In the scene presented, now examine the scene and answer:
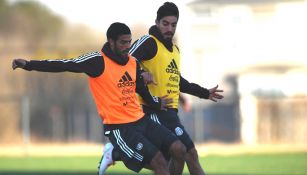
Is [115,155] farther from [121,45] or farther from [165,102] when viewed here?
[121,45]

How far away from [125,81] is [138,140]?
72cm

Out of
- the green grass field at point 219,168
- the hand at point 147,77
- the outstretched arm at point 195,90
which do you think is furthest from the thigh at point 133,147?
the green grass field at point 219,168

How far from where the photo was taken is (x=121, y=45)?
35.6 feet

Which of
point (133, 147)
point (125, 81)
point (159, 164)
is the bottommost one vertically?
point (159, 164)

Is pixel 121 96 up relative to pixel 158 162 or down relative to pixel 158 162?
up

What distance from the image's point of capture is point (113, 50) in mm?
10930

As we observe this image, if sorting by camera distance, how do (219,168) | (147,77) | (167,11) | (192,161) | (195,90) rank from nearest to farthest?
(147,77), (167,11), (192,161), (195,90), (219,168)

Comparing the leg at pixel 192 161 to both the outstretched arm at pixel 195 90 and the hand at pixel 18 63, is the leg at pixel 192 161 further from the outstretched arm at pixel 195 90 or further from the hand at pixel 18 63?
the hand at pixel 18 63

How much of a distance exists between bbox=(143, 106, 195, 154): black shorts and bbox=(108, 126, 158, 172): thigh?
738mm

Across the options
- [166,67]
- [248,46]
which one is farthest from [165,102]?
[248,46]

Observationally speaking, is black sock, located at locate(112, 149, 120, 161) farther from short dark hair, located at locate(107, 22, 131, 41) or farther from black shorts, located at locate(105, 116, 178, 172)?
short dark hair, located at locate(107, 22, 131, 41)

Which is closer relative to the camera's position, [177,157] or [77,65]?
[77,65]

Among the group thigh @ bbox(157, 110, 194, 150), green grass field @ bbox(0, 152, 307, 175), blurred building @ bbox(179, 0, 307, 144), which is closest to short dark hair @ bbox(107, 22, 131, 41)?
thigh @ bbox(157, 110, 194, 150)

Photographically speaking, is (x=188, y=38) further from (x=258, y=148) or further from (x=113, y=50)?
(x=113, y=50)
